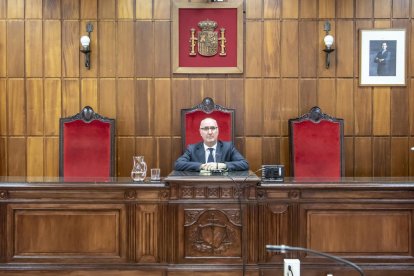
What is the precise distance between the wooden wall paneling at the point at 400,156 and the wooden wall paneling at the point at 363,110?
1.24ft

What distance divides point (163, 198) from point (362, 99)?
11.2ft

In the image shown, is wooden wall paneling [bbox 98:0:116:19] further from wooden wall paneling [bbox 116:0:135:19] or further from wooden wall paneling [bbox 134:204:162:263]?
wooden wall paneling [bbox 134:204:162:263]

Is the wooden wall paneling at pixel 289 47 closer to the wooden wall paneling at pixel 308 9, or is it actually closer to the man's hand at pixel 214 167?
the wooden wall paneling at pixel 308 9

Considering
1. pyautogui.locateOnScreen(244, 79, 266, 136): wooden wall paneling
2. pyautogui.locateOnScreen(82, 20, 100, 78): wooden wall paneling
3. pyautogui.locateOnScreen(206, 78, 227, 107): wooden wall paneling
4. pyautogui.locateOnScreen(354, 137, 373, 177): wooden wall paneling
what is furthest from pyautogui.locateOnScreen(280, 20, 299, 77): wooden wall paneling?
pyautogui.locateOnScreen(82, 20, 100, 78): wooden wall paneling

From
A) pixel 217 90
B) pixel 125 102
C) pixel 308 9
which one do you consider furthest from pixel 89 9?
pixel 308 9

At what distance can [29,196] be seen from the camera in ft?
12.3

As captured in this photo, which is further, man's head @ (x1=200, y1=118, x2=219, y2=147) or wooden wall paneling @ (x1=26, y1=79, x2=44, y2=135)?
wooden wall paneling @ (x1=26, y1=79, x2=44, y2=135)

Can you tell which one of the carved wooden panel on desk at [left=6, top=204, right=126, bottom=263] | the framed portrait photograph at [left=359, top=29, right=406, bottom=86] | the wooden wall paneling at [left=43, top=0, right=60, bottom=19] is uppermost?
the wooden wall paneling at [left=43, top=0, right=60, bottom=19]

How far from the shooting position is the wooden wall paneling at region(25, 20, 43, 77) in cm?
591

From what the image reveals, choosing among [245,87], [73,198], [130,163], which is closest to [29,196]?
[73,198]

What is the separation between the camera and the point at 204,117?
554cm

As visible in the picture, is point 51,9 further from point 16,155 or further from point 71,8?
point 16,155

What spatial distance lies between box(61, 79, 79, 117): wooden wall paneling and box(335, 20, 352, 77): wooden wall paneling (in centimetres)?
344

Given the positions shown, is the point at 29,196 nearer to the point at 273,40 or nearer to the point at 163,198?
the point at 163,198
